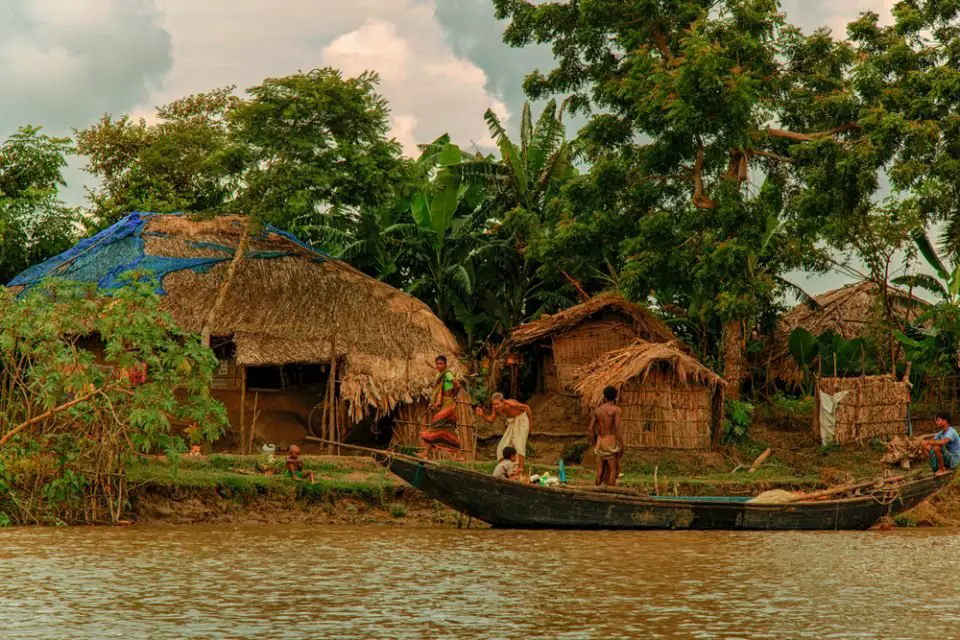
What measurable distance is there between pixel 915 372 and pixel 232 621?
16797mm

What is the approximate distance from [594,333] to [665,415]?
2.12 metres

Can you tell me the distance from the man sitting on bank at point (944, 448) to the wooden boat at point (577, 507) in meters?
1.75

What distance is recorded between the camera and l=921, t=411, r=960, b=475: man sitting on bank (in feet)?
44.8

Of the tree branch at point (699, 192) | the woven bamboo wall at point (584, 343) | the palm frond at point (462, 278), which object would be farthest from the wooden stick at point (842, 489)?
the palm frond at point (462, 278)

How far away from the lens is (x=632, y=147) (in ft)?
63.8

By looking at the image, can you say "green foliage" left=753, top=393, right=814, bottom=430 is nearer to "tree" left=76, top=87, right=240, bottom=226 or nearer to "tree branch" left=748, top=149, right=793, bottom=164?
"tree branch" left=748, top=149, right=793, bottom=164

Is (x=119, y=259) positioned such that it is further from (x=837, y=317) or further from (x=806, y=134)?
(x=837, y=317)

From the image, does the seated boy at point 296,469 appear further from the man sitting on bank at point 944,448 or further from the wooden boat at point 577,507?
the man sitting on bank at point 944,448

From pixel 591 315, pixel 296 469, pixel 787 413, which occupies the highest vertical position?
pixel 591 315

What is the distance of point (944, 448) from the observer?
13766 mm

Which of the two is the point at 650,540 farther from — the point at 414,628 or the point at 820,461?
the point at 820,461

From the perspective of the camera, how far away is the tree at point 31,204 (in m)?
21.6

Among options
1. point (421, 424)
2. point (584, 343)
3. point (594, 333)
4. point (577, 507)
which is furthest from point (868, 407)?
point (577, 507)

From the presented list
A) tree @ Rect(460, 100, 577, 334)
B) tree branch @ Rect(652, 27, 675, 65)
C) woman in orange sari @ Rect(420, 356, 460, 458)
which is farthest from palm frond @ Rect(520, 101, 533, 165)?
woman in orange sari @ Rect(420, 356, 460, 458)
